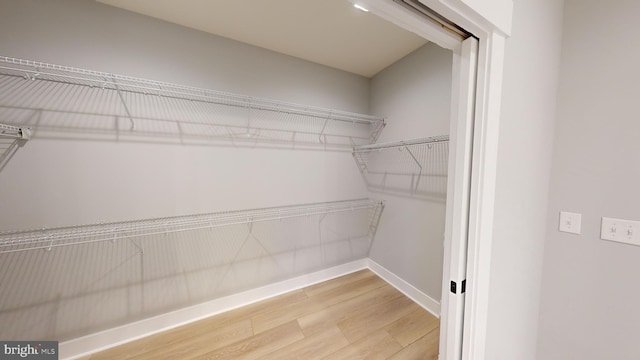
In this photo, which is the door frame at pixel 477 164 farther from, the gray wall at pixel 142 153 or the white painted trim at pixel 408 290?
the gray wall at pixel 142 153

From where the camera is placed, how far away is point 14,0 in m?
1.17

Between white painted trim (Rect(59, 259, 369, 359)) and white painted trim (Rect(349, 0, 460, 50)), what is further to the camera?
white painted trim (Rect(59, 259, 369, 359))

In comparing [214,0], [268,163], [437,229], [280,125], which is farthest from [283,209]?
[214,0]

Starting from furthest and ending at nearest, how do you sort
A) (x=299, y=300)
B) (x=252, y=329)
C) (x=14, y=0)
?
(x=299, y=300) < (x=252, y=329) < (x=14, y=0)

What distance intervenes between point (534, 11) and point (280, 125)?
174cm

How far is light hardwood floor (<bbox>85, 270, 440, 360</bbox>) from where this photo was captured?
1.38 m

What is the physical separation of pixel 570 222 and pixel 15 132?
10.2 feet

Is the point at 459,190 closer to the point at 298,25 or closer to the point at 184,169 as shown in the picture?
the point at 298,25

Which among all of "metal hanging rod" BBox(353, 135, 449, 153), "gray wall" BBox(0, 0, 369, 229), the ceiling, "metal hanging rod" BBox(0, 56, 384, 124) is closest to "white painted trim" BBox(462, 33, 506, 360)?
"metal hanging rod" BBox(353, 135, 449, 153)

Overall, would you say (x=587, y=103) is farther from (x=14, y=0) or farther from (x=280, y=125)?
(x=14, y=0)

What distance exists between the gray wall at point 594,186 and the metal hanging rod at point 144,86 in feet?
4.82

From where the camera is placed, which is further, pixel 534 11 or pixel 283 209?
pixel 283 209

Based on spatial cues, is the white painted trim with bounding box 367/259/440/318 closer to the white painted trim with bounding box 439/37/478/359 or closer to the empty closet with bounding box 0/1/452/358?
the empty closet with bounding box 0/1/452/358

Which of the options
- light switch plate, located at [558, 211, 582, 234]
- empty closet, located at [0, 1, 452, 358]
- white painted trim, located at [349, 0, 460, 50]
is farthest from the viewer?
empty closet, located at [0, 1, 452, 358]
